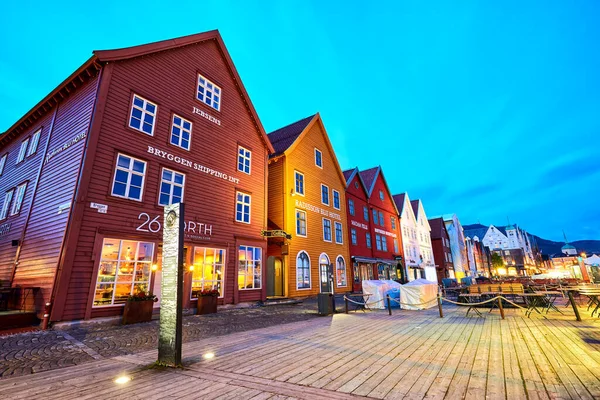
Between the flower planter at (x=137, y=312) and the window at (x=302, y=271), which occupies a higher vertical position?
the window at (x=302, y=271)

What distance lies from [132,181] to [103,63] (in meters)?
4.94

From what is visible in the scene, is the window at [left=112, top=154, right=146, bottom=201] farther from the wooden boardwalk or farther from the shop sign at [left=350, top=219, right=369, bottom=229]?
the shop sign at [left=350, top=219, right=369, bottom=229]

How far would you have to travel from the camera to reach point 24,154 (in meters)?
15.7

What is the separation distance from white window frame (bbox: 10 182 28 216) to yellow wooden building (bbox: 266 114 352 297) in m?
12.5

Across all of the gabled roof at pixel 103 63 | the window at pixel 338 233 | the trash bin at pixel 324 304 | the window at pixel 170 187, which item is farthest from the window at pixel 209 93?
the window at pixel 338 233

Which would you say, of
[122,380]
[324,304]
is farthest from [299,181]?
[122,380]

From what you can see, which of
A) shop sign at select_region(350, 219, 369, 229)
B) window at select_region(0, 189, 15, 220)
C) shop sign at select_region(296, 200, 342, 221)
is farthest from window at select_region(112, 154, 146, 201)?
shop sign at select_region(350, 219, 369, 229)

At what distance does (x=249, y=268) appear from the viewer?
15.7 meters

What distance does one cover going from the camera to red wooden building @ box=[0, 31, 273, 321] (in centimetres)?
995

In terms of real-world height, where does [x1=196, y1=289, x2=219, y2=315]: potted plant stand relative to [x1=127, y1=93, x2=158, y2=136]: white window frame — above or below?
below

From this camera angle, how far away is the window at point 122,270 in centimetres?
999

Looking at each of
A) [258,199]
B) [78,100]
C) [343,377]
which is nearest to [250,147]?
[258,199]

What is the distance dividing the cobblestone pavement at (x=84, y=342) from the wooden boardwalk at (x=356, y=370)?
70 cm

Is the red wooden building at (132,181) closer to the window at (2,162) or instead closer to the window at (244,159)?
the window at (244,159)
